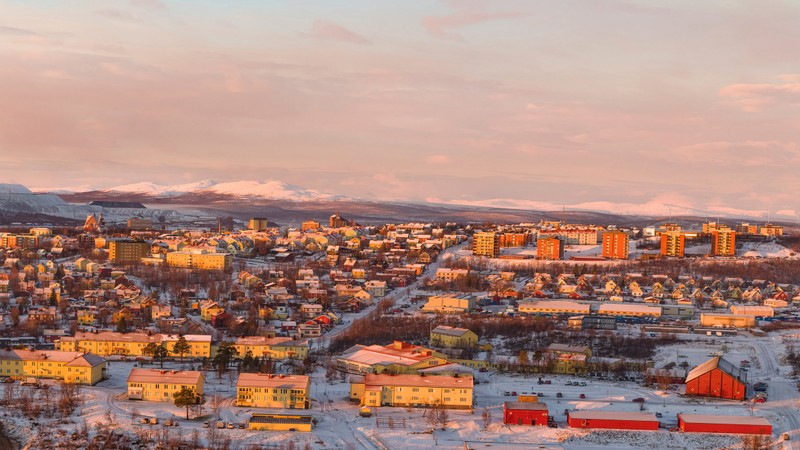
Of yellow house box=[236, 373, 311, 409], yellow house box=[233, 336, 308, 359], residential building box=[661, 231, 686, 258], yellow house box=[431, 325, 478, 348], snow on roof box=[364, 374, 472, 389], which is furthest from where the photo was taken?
residential building box=[661, 231, 686, 258]

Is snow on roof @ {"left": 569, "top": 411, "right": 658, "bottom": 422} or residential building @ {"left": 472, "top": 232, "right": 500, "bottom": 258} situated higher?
residential building @ {"left": 472, "top": 232, "right": 500, "bottom": 258}

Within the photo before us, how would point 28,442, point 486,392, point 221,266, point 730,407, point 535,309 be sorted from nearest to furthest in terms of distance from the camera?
point 28,442 < point 730,407 < point 486,392 < point 535,309 < point 221,266

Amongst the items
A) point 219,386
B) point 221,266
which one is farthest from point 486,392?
point 221,266

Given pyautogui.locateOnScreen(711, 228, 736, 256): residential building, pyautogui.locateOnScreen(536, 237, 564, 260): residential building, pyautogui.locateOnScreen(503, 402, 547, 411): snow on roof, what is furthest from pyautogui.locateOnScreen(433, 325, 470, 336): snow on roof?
pyautogui.locateOnScreen(711, 228, 736, 256): residential building

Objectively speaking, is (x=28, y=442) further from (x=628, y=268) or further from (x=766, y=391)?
(x=628, y=268)

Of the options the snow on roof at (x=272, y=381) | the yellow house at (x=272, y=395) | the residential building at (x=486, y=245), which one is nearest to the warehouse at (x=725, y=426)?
the yellow house at (x=272, y=395)

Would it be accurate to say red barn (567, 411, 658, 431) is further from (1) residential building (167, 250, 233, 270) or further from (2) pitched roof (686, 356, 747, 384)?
(1) residential building (167, 250, 233, 270)
